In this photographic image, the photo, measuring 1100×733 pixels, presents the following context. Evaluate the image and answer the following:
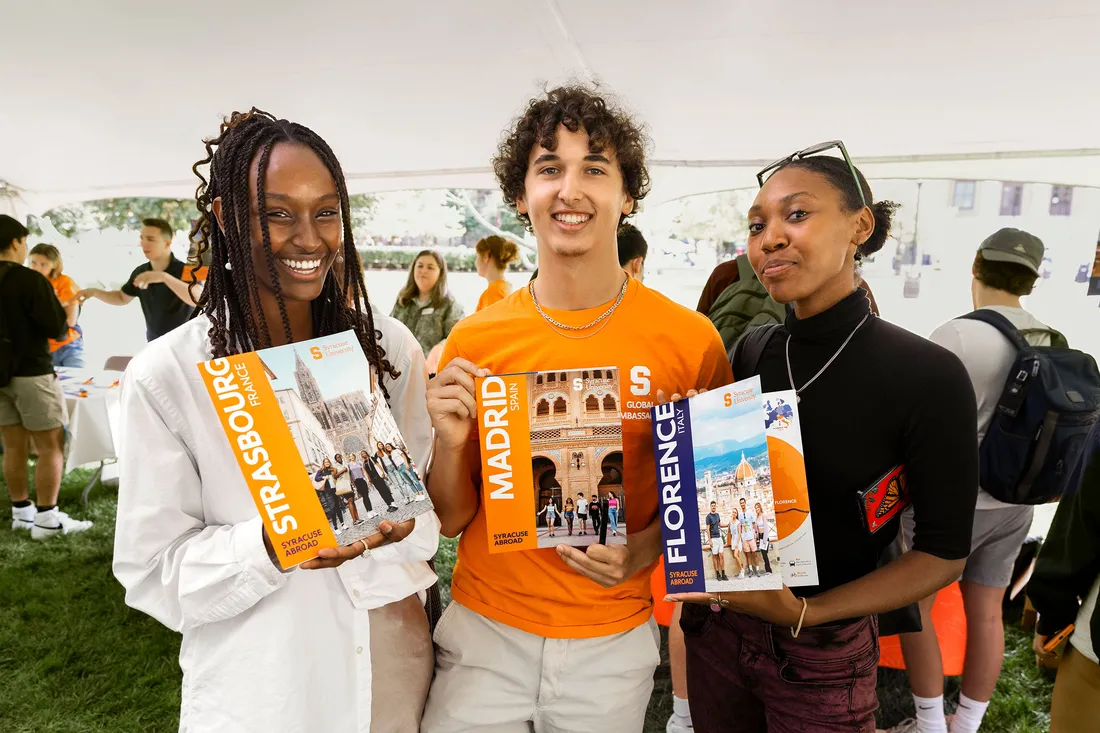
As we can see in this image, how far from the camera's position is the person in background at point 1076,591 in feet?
5.00

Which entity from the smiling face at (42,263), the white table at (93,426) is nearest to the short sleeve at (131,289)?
the white table at (93,426)

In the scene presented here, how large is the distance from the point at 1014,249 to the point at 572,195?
2476 mm

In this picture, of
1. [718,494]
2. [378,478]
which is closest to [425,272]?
[378,478]

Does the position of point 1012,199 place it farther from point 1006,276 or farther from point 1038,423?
point 1038,423

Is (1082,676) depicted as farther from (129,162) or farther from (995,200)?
(129,162)

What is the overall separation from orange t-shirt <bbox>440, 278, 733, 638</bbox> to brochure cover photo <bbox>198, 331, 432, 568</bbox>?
42 cm

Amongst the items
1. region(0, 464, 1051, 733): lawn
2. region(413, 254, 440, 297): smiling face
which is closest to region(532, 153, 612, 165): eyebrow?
region(0, 464, 1051, 733): lawn

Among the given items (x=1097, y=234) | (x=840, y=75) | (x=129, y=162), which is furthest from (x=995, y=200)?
(x=129, y=162)

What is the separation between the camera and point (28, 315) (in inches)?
190

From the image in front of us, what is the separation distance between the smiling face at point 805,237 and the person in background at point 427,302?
436 centimetres

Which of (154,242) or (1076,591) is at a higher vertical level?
(154,242)

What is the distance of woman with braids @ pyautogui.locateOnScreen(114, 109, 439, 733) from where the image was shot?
1.20 m

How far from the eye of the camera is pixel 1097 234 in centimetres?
466

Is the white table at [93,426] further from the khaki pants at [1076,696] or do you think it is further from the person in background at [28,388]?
the khaki pants at [1076,696]
